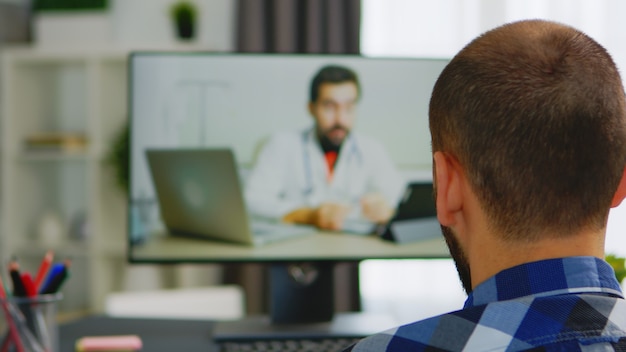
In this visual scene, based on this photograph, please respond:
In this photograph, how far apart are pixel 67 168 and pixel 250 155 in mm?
2647

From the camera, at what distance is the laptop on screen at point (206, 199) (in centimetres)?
131

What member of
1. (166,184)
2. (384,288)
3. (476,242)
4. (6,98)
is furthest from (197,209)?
(6,98)

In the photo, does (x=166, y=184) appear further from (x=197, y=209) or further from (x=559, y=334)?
(x=559, y=334)

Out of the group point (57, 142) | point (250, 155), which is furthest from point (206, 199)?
point (57, 142)

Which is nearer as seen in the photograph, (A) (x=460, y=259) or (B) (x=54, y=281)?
(A) (x=460, y=259)

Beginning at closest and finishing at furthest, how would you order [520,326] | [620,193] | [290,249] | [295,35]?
[520,326], [620,193], [290,249], [295,35]

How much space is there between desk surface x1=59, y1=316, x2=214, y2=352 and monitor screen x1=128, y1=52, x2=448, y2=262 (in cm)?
12

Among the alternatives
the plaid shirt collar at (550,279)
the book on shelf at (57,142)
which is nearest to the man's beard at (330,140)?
the plaid shirt collar at (550,279)

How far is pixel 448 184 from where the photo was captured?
24.9 inches

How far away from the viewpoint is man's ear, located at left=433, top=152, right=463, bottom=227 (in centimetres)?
63

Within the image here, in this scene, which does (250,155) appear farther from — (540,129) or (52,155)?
(52,155)

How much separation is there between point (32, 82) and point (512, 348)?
3.36m

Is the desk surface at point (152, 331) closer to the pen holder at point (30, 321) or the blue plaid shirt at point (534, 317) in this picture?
the pen holder at point (30, 321)

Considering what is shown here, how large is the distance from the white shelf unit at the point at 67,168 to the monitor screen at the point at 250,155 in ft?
6.77
